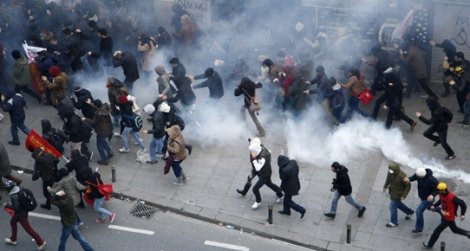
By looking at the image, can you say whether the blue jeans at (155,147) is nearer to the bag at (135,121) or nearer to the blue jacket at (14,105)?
the bag at (135,121)

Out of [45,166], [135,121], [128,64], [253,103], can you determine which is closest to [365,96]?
[253,103]

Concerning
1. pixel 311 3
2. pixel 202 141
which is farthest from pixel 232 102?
pixel 311 3

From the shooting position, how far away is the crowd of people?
14.1 meters

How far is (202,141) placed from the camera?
55.9 feet

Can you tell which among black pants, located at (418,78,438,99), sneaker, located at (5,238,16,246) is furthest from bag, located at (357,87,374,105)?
sneaker, located at (5,238,16,246)

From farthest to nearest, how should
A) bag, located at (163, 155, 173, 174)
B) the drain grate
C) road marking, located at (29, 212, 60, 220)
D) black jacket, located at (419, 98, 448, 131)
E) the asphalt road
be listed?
black jacket, located at (419, 98, 448, 131), bag, located at (163, 155, 173, 174), the drain grate, road marking, located at (29, 212, 60, 220), the asphalt road

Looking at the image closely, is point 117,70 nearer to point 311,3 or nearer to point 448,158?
point 311,3

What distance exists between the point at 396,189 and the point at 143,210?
14.7ft

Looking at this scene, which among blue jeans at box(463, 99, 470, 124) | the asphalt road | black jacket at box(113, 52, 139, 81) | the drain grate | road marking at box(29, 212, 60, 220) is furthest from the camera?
black jacket at box(113, 52, 139, 81)

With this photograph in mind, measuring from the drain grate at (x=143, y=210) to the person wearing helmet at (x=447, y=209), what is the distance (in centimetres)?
485

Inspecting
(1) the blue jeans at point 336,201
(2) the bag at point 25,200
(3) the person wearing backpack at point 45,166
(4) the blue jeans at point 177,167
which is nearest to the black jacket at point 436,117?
(1) the blue jeans at point 336,201

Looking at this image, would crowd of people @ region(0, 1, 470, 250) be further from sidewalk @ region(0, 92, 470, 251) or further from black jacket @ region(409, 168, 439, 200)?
sidewalk @ region(0, 92, 470, 251)

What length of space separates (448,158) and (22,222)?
7.88 meters

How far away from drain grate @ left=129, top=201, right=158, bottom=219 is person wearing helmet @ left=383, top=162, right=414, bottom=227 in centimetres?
411
